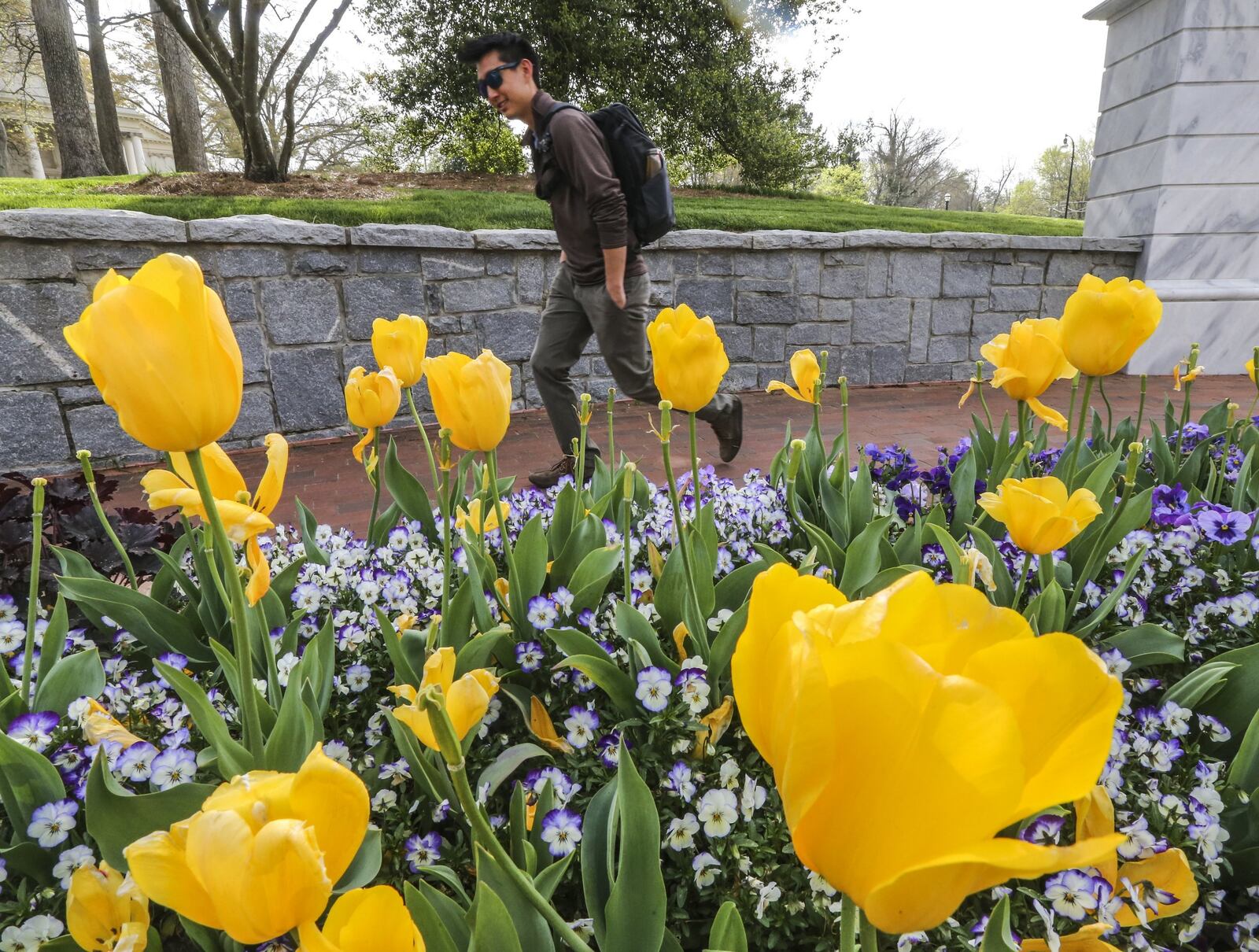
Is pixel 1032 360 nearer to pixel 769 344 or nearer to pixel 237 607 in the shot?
pixel 237 607

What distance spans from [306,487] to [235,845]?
13.4 ft

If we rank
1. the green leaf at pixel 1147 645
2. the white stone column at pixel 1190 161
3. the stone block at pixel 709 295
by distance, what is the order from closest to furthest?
the green leaf at pixel 1147 645, the stone block at pixel 709 295, the white stone column at pixel 1190 161

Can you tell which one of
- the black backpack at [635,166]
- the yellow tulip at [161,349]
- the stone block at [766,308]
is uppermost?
the black backpack at [635,166]

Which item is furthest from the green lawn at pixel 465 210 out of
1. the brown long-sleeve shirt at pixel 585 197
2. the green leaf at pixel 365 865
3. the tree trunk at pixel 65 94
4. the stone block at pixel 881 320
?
the green leaf at pixel 365 865

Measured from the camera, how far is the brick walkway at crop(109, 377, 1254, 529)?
414 centimetres

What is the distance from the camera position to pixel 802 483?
80.4 inches

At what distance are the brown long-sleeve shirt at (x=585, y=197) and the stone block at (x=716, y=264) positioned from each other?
2.74 metres

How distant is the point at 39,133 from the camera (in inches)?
866

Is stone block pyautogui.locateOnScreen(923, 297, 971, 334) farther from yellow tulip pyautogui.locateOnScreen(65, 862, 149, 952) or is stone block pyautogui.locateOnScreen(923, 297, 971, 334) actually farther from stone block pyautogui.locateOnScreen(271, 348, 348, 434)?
yellow tulip pyautogui.locateOnScreen(65, 862, 149, 952)

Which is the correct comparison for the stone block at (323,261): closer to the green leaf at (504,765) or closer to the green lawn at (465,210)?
the green lawn at (465,210)

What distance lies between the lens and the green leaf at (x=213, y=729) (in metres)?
0.92

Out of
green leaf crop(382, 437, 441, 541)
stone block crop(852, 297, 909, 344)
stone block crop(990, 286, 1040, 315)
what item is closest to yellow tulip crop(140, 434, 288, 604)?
green leaf crop(382, 437, 441, 541)

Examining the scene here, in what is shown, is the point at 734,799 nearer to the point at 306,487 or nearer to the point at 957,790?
the point at 957,790

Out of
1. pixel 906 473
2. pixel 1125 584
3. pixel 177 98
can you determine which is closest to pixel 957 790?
pixel 1125 584
